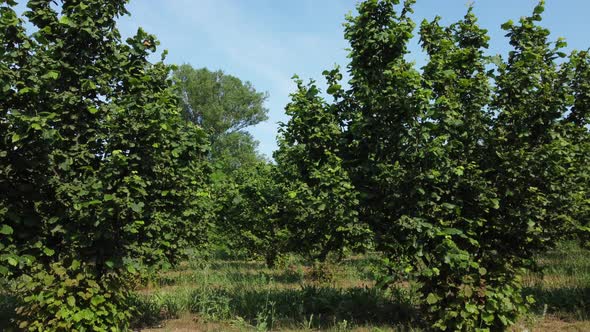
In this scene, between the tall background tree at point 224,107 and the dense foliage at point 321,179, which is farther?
the tall background tree at point 224,107

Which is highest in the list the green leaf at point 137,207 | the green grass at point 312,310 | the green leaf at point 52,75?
the green leaf at point 52,75

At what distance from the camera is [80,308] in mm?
5398

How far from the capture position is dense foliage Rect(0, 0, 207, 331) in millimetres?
5191

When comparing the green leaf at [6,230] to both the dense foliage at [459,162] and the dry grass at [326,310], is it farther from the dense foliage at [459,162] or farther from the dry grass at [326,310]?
the dense foliage at [459,162]

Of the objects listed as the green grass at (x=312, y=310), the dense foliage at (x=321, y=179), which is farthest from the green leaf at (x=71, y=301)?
the dense foliage at (x=321, y=179)

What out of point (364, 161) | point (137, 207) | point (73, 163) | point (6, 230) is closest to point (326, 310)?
point (364, 161)

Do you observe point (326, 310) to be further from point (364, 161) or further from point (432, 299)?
point (364, 161)

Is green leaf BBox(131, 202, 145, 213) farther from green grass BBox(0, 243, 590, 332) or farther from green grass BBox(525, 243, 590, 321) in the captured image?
green grass BBox(525, 243, 590, 321)

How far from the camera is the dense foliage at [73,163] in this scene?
5.19 m

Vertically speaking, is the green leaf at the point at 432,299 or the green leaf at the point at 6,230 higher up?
the green leaf at the point at 6,230

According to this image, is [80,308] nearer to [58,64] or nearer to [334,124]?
[58,64]

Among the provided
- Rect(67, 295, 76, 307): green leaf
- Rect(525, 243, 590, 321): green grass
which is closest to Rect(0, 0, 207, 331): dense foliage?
Rect(67, 295, 76, 307): green leaf

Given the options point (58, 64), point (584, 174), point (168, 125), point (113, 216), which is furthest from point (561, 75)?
point (58, 64)

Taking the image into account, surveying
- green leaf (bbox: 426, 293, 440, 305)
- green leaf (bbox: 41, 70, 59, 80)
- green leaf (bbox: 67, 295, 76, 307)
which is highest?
green leaf (bbox: 41, 70, 59, 80)
